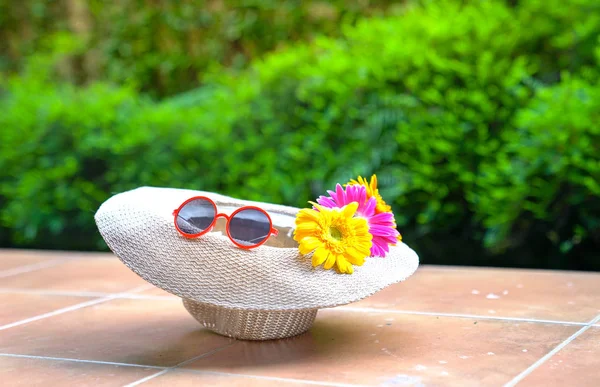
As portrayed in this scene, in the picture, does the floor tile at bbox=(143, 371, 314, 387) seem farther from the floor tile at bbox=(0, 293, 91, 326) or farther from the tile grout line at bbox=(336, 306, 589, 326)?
the floor tile at bbox=(0, 293, 91, 326)

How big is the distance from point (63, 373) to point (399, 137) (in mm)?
2163

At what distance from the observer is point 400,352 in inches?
85.5

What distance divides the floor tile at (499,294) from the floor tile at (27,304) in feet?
3.52

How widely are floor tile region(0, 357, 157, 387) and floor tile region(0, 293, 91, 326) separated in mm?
600

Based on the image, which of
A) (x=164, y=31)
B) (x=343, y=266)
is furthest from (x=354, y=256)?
(x=164, y=31)

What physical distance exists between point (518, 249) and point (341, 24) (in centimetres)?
267

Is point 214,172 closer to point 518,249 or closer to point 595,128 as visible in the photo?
→ point 518,249

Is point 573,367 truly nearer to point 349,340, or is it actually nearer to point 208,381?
point 349,340

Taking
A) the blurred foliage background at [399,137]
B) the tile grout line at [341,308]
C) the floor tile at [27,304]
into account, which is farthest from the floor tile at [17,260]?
the floor tile at [27,304]

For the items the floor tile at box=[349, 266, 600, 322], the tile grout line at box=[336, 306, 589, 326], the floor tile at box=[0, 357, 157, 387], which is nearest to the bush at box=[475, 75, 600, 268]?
the floor tile at box=[349, 266, 600, 322]

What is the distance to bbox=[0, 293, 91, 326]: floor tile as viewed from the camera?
2832 millimetres

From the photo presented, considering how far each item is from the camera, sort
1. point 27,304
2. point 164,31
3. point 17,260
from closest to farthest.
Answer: point 27,304, point 17,260, point 164,31

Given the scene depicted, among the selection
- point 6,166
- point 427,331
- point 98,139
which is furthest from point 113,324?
→ point 6,166

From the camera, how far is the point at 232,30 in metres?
6.32
